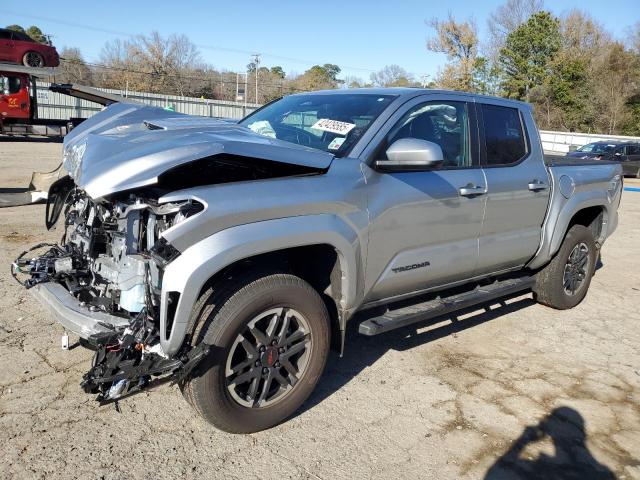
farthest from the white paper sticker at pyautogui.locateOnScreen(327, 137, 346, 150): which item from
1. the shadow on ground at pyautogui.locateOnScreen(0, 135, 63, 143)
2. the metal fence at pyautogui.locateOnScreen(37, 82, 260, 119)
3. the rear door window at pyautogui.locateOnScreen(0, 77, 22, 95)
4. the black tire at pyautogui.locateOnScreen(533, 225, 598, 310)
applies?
the metal fence at pyautogui.locateOnScreen(37, 82, 260, 119)

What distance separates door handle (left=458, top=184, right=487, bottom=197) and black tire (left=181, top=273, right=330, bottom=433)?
1441 mm

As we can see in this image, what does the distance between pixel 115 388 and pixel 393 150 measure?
6.64 ft

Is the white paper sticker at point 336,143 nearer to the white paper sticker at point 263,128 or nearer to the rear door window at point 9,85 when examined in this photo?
the white paper sticker at point 263,128

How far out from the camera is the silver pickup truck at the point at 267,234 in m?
2.70

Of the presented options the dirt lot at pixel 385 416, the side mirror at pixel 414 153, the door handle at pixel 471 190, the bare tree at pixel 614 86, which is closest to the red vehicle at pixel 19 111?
the dirt lot at pixel 385 416

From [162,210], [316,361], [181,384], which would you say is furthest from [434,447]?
[162,210]

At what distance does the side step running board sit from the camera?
11.7 ft

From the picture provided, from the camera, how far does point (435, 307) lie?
3.97 metres

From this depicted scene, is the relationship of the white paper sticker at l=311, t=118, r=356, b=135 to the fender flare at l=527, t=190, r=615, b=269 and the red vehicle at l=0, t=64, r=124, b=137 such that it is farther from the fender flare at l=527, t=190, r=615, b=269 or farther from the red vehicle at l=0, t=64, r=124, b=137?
the red vehicle at l=0, t=64, r=124, b=137

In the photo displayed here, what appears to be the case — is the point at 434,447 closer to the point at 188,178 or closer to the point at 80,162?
the point at 188,178

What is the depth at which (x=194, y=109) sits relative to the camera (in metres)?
36.4

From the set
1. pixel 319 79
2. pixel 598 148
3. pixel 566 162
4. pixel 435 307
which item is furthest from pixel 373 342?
pixel 319 79

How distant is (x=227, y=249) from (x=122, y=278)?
705 millimetres

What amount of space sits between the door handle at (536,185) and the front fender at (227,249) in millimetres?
2149
